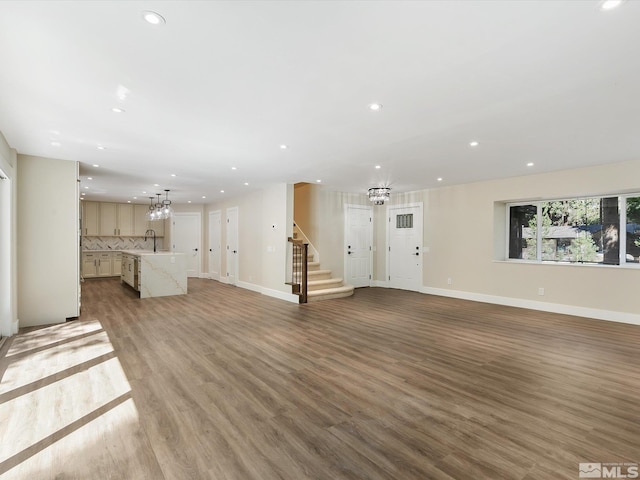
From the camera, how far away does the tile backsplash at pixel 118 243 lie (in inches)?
424

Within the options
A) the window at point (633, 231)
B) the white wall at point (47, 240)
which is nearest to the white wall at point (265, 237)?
the white wall at point (47, 240)

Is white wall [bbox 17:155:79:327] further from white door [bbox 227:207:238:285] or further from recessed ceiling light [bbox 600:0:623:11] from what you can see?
recessed ceiling light [bbox 600:0:623:11]

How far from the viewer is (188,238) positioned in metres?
11.3

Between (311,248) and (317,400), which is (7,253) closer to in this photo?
(317,400)

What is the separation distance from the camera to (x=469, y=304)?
268 inches

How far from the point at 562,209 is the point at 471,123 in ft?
13.8

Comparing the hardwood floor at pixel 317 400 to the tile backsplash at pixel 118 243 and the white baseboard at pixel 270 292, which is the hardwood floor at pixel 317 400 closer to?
the white baseboard at pixel 270 292

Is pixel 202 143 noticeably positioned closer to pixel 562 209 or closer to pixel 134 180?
pixel 134 180

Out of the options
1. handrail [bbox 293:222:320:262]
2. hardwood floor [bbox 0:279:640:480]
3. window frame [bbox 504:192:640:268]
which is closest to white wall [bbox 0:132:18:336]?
hardwood floor [bbox 0:279:640:480]

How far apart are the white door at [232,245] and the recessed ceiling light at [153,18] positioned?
25.7 ft

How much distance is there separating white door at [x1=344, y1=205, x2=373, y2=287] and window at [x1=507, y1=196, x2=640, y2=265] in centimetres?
358

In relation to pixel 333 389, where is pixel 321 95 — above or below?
above

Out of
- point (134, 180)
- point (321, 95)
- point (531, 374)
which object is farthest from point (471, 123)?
point (134, 180)

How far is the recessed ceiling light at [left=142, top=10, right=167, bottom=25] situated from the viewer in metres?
1.84
